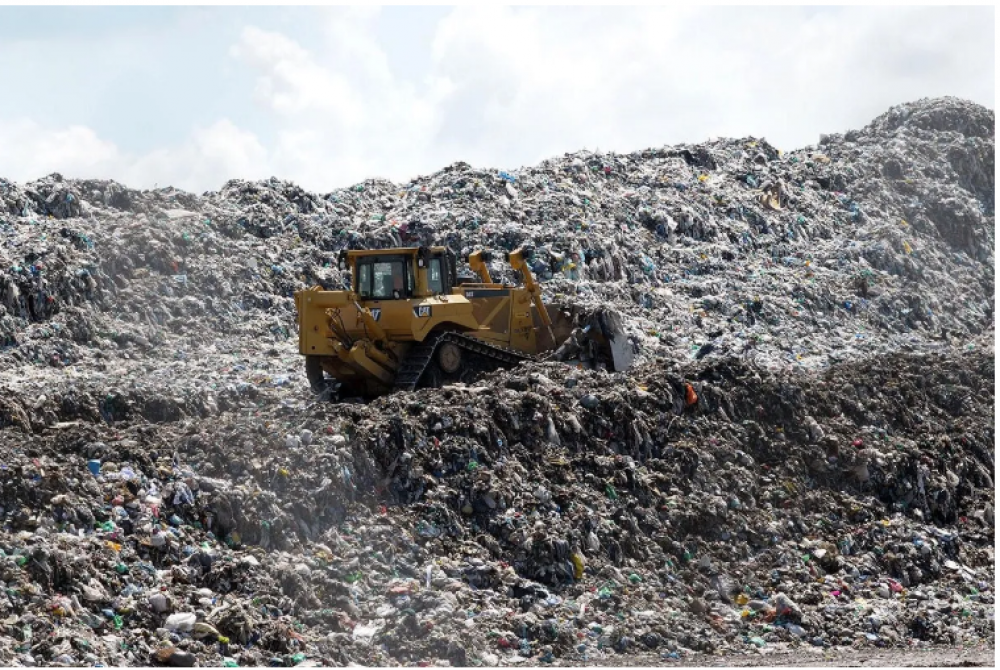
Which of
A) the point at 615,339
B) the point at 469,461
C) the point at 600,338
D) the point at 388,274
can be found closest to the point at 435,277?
the point at 388,274

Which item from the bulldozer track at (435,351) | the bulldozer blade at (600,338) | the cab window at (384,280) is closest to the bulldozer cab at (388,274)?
the cab window at (384,280)

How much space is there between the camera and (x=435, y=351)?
13.4 m

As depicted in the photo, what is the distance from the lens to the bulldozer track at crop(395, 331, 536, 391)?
1307 cm

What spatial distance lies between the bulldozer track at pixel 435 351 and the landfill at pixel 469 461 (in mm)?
1019

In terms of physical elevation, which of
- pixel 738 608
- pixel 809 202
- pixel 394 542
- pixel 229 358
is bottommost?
pixel 738 608

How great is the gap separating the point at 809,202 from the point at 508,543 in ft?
52.3

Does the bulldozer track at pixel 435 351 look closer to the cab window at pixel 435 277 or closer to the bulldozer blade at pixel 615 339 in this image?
the cab window at pixel 435 277

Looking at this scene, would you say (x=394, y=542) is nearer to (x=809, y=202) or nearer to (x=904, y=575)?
(x=904, y=575)

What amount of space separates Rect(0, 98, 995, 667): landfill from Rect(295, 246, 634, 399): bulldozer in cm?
80

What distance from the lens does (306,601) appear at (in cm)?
805

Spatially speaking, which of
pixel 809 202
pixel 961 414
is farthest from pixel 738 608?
pixel 809 202

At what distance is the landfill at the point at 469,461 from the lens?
797 cm

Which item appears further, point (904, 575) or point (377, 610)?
point (904, 575)

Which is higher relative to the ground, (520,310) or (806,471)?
(520,310)
